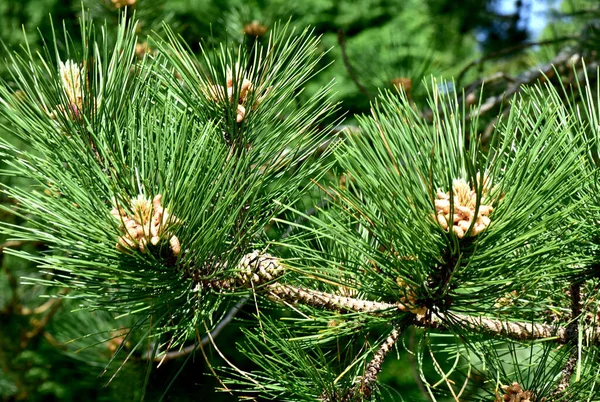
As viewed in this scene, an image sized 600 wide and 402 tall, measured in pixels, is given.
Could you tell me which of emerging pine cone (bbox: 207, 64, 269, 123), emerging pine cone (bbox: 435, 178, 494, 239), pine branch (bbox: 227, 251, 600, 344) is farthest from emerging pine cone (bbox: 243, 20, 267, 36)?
emerging pine cone (bbox: 435, 178, 494, 239)

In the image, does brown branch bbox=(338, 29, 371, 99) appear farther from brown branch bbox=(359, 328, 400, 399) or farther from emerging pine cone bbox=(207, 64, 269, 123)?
brown branch bbox=(359, 328, 400, 399)

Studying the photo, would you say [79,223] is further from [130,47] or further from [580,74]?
[580,74]

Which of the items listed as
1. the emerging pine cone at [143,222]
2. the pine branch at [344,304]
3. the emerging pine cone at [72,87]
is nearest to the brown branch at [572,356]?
the pine branch at [344,304]

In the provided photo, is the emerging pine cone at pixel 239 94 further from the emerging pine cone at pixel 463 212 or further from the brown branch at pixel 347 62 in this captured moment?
the brown branch at pixel 347 62

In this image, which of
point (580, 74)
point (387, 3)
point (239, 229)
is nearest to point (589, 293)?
point (239, 229)

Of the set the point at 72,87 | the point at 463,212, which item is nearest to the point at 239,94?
the point at 72,87

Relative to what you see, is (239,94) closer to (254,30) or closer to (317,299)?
(317,299)
